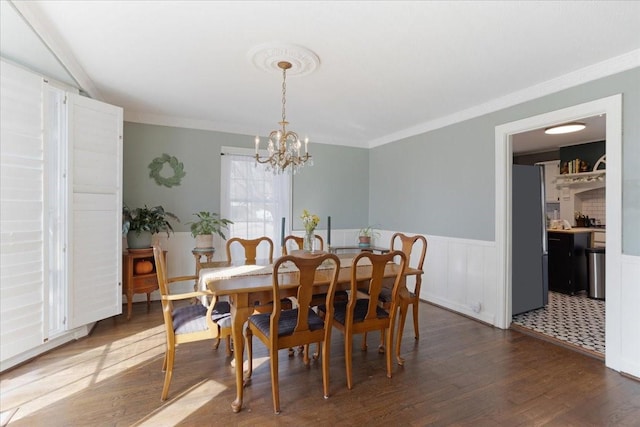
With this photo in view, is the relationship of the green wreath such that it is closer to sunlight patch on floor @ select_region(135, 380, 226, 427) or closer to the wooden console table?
the wooden console table

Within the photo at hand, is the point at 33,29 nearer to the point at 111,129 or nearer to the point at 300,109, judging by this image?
the point at 111,129

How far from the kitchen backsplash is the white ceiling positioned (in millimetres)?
3675

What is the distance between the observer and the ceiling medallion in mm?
2455

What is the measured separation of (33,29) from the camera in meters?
2.15

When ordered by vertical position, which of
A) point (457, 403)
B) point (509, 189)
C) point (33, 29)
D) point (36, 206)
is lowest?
point (457, 403)

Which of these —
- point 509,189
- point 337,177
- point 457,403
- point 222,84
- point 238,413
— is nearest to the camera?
point 238,413

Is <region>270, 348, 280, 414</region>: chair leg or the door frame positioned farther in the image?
the door frame

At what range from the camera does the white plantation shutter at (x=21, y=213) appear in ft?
7.87

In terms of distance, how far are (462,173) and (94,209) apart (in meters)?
4.19

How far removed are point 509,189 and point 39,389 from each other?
Result: 4.57 metres

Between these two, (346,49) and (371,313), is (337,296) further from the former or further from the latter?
(346,49)

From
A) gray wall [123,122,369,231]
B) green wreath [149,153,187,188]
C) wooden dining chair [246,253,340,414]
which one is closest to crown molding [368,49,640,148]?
gray wall [123,122,369,231]

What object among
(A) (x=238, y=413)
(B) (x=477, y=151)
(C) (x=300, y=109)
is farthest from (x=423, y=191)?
(A) (x=238, y=413)

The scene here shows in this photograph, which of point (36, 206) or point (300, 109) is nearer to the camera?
point (36, 206)
